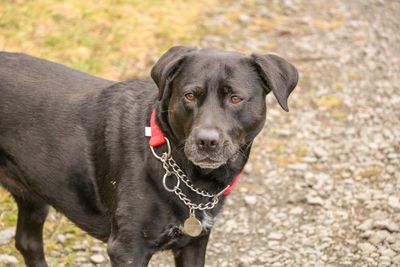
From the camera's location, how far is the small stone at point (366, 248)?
5.32 m

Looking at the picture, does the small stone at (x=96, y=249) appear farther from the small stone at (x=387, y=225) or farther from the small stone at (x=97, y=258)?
the small stone at (x=387, y=225)

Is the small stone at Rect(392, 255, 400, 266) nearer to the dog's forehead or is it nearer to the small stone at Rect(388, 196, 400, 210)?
the small stone at Rect(388, 196, 400, 210)

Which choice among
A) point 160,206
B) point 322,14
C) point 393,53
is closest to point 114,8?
point 322,14

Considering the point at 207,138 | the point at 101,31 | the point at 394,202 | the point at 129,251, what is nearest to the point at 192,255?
the point at 129,251

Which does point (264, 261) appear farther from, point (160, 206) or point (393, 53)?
point (393, 53)

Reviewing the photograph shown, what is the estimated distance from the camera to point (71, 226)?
5641mm

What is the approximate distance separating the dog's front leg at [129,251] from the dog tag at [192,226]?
10.3 inches

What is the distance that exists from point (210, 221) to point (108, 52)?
421 cm

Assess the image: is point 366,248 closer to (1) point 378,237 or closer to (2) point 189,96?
(1) point 378,237

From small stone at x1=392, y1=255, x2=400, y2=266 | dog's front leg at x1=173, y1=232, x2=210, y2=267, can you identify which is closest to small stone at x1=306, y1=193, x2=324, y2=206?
small stone at x1=392, y1=255, x2=400, y2=266

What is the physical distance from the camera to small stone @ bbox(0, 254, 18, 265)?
16.9ft

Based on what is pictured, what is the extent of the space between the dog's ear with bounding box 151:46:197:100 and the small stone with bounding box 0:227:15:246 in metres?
2.07

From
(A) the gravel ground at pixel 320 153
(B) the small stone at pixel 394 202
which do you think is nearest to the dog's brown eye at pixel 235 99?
(A) the gravel ground at pixel 320 153

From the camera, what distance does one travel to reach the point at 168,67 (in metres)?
4.08
